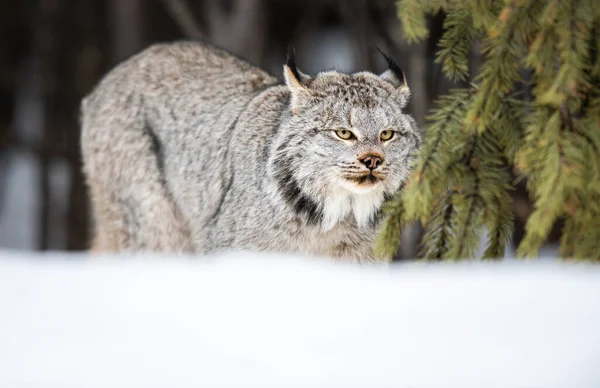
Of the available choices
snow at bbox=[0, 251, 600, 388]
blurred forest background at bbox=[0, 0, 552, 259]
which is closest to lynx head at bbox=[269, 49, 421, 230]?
snow at bbox=[0, 251, 600, 388]

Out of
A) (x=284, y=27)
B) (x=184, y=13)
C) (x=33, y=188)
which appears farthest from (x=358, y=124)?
(x=33, y=188)

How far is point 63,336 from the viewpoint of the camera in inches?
117

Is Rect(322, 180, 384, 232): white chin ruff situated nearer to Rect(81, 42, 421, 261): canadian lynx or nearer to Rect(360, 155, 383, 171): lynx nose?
Rect(81, 42, 421, 261): canadian lynx

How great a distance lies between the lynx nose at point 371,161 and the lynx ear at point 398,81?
0.54 metres

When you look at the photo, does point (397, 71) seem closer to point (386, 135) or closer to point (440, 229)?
point (386, 135)

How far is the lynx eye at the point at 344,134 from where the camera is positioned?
3943mm

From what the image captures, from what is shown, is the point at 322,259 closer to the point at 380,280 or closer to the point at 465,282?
the point at 380,280

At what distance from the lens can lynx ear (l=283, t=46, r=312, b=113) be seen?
164 inches

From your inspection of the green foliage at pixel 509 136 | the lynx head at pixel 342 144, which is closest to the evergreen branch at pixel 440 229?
the green foliage at pixel 509 136

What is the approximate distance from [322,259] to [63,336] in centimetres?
173

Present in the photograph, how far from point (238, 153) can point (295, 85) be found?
0.73m

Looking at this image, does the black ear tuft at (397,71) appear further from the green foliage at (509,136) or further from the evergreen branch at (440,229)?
the evergreen branch at (440,229)

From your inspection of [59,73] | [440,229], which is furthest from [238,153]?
[59,73]

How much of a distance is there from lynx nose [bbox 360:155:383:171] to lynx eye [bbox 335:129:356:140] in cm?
17
